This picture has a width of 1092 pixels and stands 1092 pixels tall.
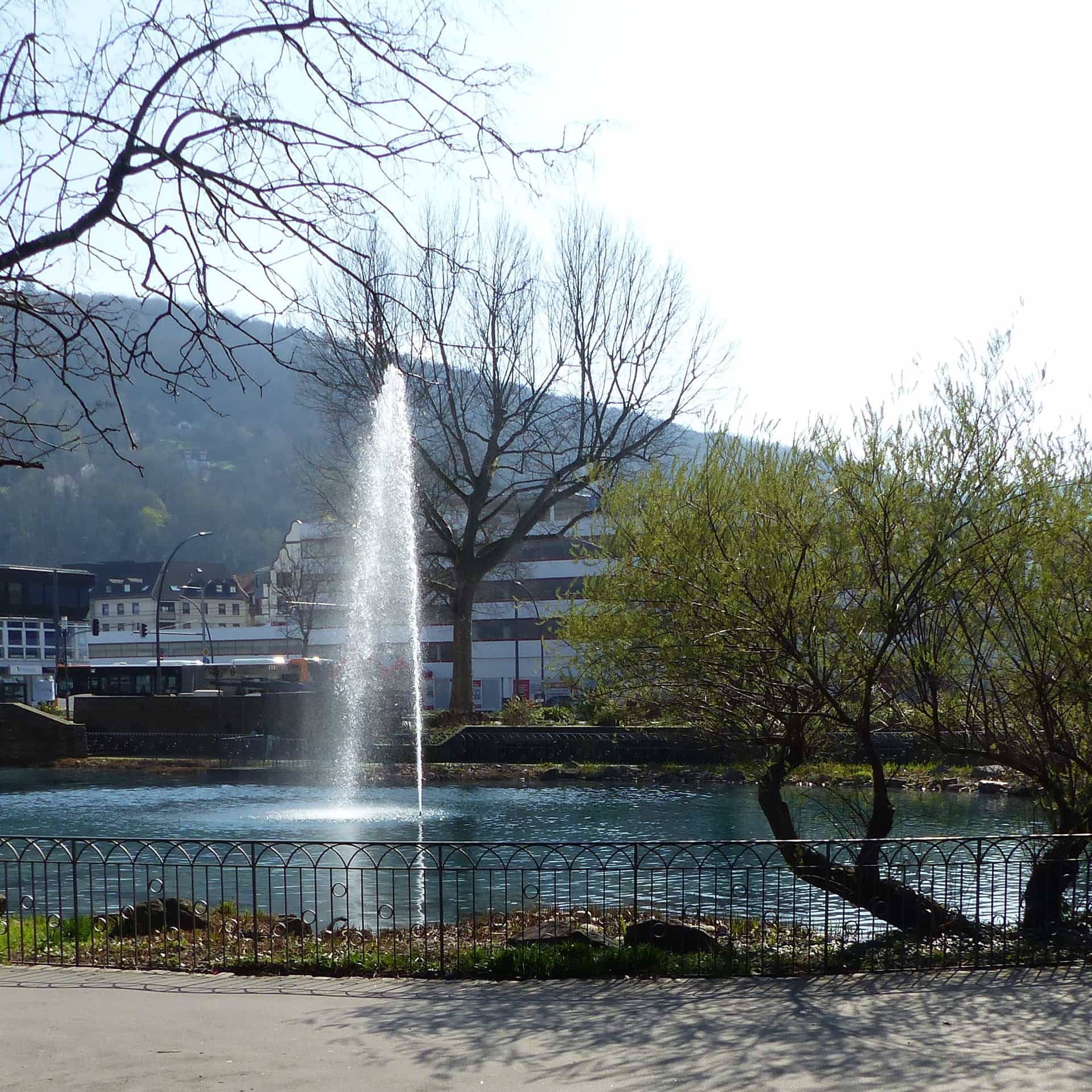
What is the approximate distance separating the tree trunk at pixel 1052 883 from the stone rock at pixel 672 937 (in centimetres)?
279

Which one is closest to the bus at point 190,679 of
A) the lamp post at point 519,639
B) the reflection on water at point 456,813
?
the lamp post at point 519,639

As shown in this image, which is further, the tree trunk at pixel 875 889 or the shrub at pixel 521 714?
the shrub at pixel 521 714

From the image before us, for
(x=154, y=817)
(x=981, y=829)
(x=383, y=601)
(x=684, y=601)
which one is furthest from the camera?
(x=383, y=601)

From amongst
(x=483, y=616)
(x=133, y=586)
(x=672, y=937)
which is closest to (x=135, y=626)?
(x=133, y=586)

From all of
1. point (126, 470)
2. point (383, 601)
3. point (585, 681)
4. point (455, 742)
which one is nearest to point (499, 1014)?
point (585, 681)

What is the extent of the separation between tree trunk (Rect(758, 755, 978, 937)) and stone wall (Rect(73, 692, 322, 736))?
35.8m

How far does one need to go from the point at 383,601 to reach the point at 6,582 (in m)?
33.6

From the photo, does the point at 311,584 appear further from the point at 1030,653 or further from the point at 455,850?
the point at 1030,653

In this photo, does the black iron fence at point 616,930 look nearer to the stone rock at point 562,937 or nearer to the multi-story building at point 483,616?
the stone rock at point 562,937

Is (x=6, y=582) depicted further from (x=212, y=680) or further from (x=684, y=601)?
(x=684, y=601)

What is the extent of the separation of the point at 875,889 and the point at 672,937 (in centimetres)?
213

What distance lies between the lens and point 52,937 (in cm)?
1130

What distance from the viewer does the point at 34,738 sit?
44.3 m

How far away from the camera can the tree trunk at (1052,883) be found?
409 inches
